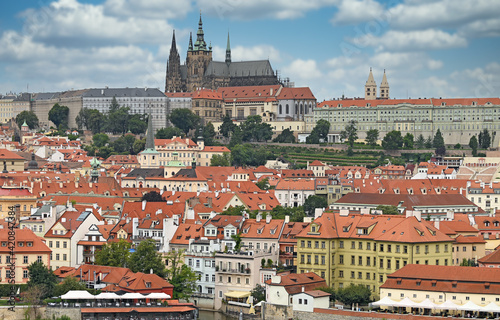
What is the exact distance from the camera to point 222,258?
209ft

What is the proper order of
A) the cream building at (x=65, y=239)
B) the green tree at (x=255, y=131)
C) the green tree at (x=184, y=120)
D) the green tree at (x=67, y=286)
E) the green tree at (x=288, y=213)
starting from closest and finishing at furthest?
1. the green tree at (x=67, y=286)
2. the cream building at (x=65, y=239)
3. the green tree at (x=288, y=213)
4. the green tree at (x=255, y=131)
5. the green tree at (x=184, y=120)

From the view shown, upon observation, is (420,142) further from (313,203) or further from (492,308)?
(492,308)

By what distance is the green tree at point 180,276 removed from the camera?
203 ft

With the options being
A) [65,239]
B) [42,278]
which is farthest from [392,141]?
[42,278]

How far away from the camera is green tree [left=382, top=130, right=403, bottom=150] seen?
169 meters

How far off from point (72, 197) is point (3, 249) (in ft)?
101

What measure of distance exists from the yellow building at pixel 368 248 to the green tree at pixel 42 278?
46.3 ft

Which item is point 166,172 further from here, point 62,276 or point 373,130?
point 62,276

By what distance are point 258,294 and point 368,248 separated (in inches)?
280

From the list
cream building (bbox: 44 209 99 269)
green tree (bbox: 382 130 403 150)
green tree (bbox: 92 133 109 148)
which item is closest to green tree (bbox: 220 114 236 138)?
green tree (bbox: 92 133 109 148)

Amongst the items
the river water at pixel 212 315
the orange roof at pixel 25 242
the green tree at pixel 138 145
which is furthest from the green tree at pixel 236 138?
→ the river water at pixel 212 315

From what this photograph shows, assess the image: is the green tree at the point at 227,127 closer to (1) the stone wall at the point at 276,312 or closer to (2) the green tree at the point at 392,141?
(2) the green tree at the point at 392,141

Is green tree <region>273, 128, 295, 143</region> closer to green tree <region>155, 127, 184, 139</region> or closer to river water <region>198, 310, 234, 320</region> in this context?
green tree <region>155, 127, 184, 139</region>

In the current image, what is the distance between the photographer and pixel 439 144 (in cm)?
17100
